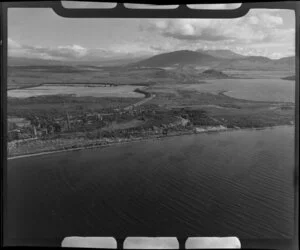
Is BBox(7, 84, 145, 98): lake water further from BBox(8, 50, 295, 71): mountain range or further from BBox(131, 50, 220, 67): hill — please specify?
BBox(131, 50, 220, 67): hill

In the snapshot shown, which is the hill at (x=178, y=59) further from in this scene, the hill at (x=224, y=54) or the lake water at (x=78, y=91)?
the lake water at (x=78, y=91)

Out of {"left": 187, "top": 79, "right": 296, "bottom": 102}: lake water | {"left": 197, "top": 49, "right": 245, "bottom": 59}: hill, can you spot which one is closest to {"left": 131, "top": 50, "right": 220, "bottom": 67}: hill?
{"left": 197, "top": 49, "right": 245, "bottom": 59}: hill

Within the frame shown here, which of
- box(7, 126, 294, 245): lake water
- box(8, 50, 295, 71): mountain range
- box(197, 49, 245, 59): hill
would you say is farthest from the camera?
box(197, 49, 245, 59): hill

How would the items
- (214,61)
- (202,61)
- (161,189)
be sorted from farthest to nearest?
1. (214,61)
2. (202,61)
3. (161,189)

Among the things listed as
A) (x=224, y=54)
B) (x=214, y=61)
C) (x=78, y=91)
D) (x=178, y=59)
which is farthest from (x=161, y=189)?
(x=224, y=54)

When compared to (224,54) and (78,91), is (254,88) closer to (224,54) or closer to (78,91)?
(224,54)

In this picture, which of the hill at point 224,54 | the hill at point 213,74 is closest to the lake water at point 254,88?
the hill at point 213,74
